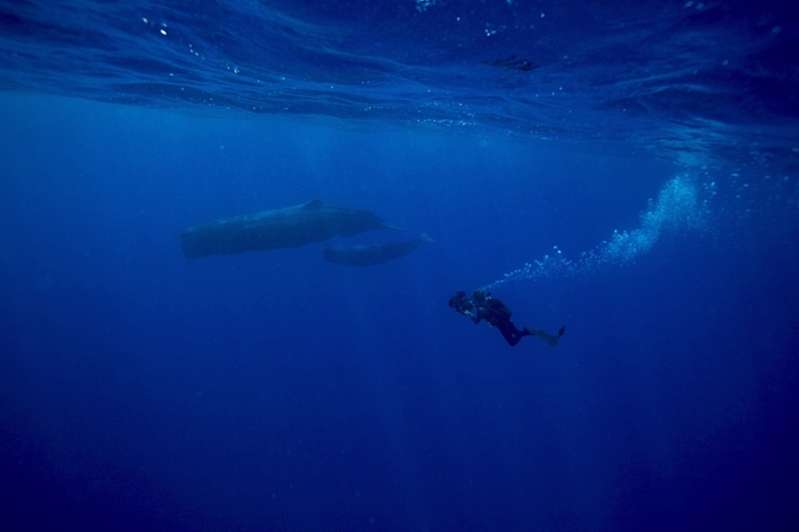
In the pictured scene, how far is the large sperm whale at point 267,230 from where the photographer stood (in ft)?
64.0

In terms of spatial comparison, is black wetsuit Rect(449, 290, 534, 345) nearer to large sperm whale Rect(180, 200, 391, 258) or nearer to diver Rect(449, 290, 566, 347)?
diver Rect(449, 290, 566, 347)

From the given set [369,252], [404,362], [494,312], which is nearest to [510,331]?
[494,312]

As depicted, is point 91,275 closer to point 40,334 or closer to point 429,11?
point 40,334

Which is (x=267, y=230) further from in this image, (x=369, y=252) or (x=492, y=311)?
(x=492, y=311)

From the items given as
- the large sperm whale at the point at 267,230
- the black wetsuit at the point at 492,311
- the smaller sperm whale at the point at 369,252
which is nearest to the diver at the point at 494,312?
the black wetsuit at the point at 492,311

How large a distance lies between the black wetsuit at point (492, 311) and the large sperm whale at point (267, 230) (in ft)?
41.7

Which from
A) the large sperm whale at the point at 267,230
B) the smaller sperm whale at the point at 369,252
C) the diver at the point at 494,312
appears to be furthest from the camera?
the smaller sperm whale at the point at 369,252

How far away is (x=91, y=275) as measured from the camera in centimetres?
5406

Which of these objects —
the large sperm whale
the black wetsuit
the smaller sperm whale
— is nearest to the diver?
the black wetsuit

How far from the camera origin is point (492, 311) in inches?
319


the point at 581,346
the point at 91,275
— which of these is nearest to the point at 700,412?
the point at 581,346

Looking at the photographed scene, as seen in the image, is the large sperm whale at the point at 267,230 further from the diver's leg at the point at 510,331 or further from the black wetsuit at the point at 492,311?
the diver's leg at the point at 510,331

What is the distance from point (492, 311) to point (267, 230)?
44.1ft

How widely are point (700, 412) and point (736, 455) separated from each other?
175 inches
